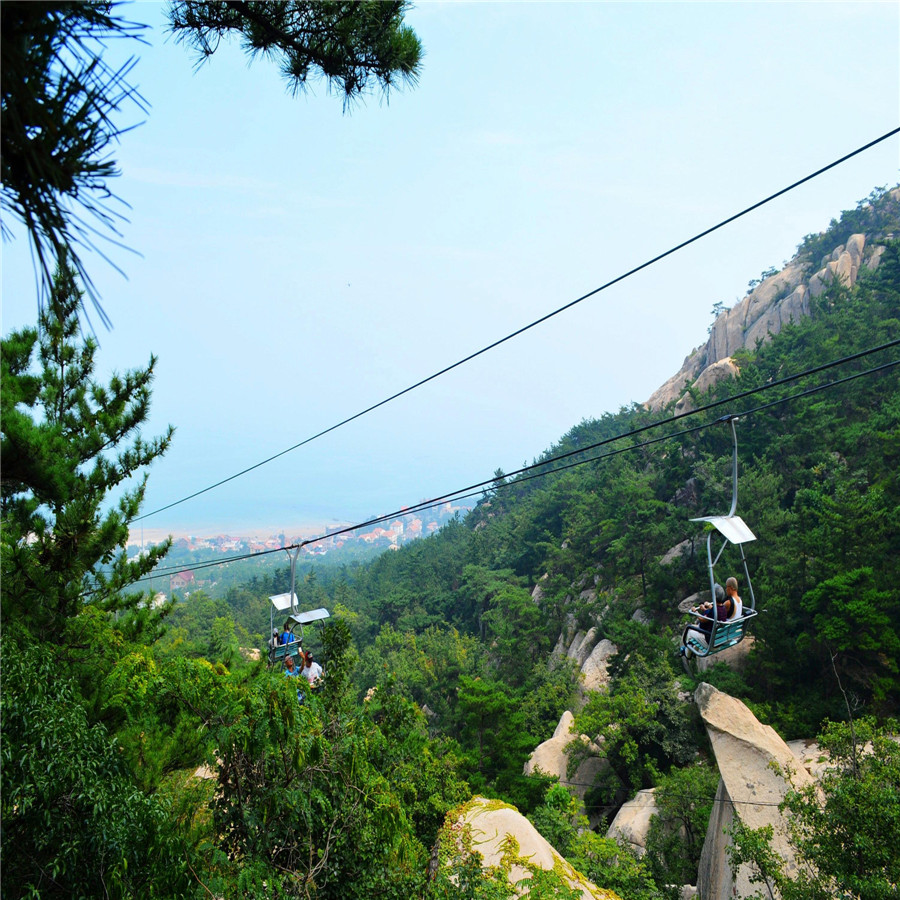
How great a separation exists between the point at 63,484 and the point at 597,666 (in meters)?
24.5

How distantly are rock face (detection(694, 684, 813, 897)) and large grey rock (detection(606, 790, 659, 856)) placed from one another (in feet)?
9.41

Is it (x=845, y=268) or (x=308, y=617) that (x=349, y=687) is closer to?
(x=308, y=617)

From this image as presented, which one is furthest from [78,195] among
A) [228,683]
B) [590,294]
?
[228,683]

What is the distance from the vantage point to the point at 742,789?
1314cm

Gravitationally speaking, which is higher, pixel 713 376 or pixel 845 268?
pixel 845 268

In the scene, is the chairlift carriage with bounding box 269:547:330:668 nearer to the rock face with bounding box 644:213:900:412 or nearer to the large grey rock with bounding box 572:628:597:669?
the large grey rock with bounding box 572:628:597:669

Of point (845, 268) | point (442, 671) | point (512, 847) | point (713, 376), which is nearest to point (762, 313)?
point (845, 268)

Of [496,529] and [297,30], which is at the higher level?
[297,30]

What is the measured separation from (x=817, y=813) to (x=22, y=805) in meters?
9.73

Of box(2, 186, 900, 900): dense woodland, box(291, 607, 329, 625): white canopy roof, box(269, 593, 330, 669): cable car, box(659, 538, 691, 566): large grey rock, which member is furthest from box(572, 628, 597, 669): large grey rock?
box(291, 607, 329, 625): white canopy roof

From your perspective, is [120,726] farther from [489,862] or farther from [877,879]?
[877,879]

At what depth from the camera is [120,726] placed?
7488mm

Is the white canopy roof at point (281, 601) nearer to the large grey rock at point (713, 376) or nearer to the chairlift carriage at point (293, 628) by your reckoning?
the chairlift carriage at point (293, 628)

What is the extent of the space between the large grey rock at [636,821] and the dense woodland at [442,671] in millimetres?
750
